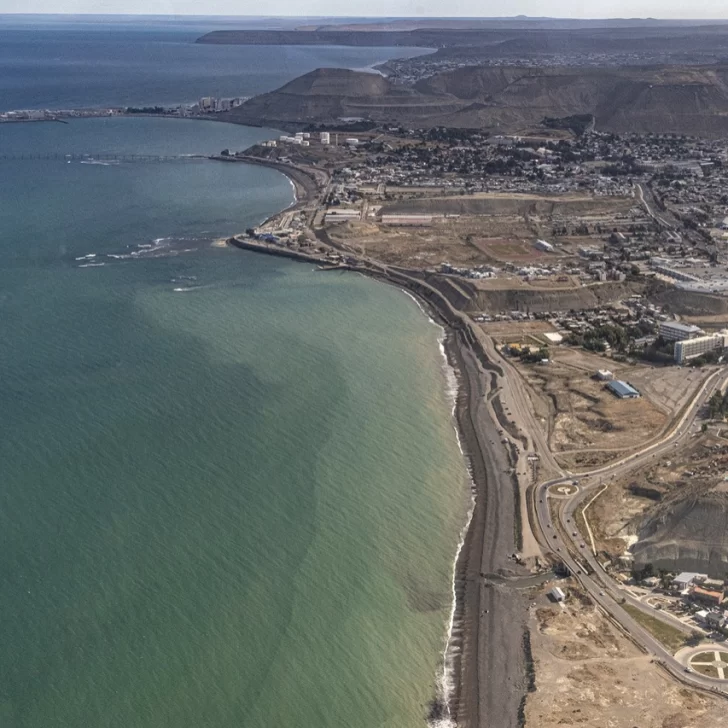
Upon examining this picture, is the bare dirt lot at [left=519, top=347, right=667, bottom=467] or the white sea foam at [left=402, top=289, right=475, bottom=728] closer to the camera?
the white sea foam at [left=402, top=289, right=475, bottom=728]

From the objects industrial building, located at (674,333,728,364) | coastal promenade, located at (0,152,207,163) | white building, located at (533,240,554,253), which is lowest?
industrial building, located at (674,333,728,364)

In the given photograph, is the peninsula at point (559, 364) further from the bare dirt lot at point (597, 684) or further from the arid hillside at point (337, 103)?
the arid hillside at point (337, 103)

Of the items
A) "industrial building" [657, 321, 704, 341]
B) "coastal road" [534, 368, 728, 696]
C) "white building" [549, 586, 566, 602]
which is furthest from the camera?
"industrial building" [657, 321, 704, 341]

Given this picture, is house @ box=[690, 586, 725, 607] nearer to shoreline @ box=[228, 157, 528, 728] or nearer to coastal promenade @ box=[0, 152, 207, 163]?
shoreline @ box=[228, 157, 528, 728]

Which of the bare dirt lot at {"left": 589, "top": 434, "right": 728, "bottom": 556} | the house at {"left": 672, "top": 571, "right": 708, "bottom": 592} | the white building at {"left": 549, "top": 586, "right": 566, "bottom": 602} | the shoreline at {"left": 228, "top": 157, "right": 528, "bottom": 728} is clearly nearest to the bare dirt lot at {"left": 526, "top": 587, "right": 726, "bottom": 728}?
the white building at {"left": 549, "top": 586, "right": 566, "bottom": 602}

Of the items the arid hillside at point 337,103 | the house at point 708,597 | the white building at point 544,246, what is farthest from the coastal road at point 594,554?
the arid hillside at point 337,103

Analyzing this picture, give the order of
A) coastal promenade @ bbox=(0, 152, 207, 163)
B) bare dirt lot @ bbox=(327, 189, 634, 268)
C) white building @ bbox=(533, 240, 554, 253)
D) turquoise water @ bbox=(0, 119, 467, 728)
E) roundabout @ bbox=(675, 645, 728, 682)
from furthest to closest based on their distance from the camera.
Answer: coastal promenade @ bbox=(0, 152, 207, 163) < white building @ bbox=(533, 240, 554, 253) < bare dirt lot @ bbox=(327, 189, 634, 268) < turquoise water @ bbox=(0, 119, 467, 728) < roundabout @ bbox=(675, 645, 728, 682)

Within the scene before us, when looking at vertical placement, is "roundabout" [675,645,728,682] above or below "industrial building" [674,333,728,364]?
below
